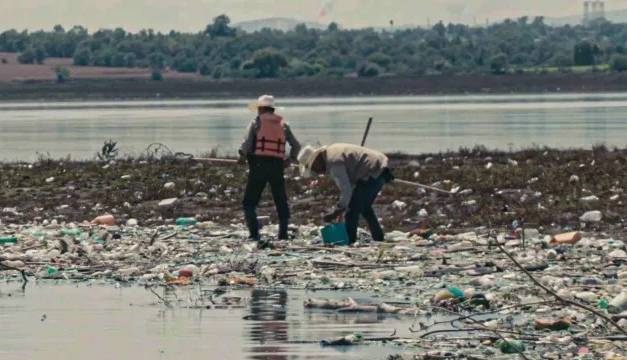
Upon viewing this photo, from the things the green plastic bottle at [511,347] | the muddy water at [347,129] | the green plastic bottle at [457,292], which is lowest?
the muddy water at [347,129]

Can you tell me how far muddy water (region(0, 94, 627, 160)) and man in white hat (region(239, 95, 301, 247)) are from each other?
16.2 meters

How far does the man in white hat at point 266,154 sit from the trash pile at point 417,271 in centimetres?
33

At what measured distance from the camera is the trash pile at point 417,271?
45.4 ft

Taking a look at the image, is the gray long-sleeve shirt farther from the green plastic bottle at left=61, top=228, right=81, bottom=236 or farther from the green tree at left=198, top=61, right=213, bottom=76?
the green tree at left=198, top=61, right=213, bottom=76

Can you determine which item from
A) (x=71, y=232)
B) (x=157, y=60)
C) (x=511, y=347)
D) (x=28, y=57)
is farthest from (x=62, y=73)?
(x=511, y=347)

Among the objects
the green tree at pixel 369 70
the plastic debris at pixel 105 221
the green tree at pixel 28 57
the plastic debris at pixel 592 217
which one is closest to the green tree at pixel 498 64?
the green tree at pixel 369 70

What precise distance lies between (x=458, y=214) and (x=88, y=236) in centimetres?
457

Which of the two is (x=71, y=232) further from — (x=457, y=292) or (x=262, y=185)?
(x=457, y=292)

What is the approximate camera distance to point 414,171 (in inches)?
1090

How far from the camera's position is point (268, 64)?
444 feet

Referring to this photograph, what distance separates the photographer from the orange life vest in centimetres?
2025

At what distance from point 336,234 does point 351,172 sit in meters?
0.82

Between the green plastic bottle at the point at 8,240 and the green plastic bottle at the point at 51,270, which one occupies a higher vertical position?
the green plastic bottle at the point at 51,270

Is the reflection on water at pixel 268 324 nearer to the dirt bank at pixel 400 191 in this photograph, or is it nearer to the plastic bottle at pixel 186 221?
the dirt bank at pixel 400 191
